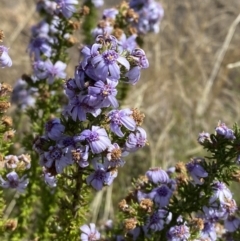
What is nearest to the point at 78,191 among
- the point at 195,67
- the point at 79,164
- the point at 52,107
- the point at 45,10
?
the point at 79,164

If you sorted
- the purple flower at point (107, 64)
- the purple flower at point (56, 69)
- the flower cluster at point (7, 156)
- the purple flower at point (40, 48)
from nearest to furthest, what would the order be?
1. the purple flower at point (107, 64)
2. the flower cluster at point (7, 156)
3. the purple flower at point (56, 69)
4. the purple flower at point (40, 48)

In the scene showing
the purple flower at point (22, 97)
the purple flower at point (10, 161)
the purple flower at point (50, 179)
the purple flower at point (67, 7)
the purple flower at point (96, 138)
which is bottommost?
the purple flower at point (22, 97)

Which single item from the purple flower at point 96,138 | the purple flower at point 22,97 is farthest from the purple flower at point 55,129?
the purple flower at point 22,97

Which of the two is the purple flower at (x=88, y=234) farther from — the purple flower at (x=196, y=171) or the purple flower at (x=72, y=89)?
the purple flower at (x=72, y=89)

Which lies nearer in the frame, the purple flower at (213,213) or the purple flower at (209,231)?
the purple flower at (213,213)

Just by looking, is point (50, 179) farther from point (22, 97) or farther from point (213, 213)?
point (22, 97)

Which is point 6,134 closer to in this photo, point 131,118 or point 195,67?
point 131,118

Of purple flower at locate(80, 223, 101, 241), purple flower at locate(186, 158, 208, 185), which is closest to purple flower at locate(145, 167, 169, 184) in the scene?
purple flower at locate(186, 158, 208, 185)

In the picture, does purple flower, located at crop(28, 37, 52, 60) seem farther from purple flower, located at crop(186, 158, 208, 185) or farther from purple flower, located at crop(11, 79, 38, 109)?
purple flower, located at crop(186, 158, 208, 185)
